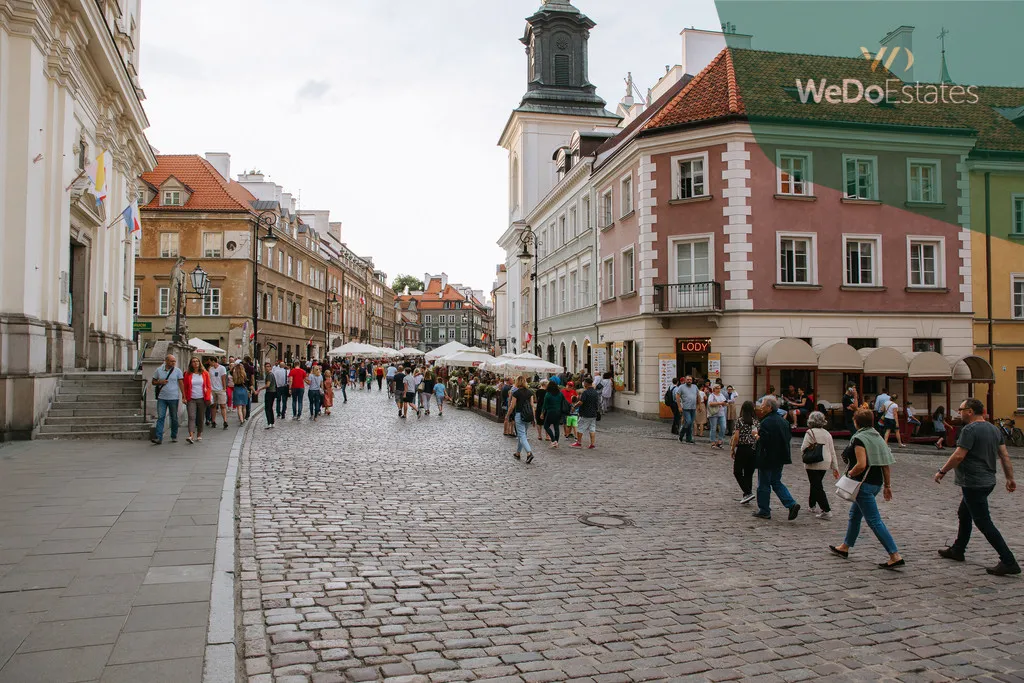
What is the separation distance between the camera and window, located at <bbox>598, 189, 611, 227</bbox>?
32.9 metres

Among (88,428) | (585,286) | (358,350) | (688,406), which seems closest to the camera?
(88,428)

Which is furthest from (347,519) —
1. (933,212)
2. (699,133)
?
(699,133)

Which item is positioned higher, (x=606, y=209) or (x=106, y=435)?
(x=606, y=209)

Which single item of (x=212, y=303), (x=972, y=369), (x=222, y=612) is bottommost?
(x=222, y=612)

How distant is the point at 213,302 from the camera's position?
5044cm

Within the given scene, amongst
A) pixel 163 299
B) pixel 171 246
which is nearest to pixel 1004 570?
pixel 163 299

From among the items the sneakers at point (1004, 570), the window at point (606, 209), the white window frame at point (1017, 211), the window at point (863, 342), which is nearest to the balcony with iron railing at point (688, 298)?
the window at point (863, 342)

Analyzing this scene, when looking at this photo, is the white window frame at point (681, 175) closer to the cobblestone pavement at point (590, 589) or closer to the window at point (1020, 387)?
the window at point (1020, 387)

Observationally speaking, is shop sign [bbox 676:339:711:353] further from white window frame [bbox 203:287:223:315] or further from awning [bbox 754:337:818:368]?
white window frame [bbox 203:287:223:315]

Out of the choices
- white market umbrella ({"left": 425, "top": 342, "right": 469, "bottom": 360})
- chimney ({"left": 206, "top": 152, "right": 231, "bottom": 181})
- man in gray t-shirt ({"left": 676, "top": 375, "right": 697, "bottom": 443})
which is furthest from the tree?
man in gray t-shirt ({"left": 676, "top": 375, "right": 697, "bottom": 443})

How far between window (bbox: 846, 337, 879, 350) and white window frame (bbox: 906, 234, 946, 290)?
2.40m

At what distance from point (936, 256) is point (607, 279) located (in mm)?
12602

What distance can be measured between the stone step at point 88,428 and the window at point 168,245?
36.1m

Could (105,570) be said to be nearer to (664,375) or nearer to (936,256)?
(664,375)
